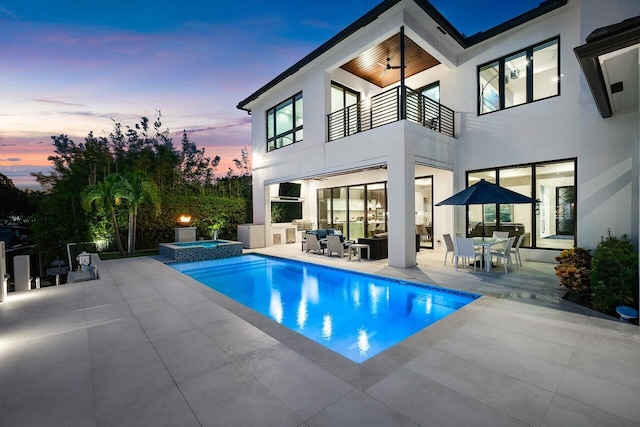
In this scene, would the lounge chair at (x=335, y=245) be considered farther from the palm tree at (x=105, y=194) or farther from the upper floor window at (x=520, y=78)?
the palm tree at (x=105, y=194)

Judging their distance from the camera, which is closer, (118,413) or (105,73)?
(118,413)

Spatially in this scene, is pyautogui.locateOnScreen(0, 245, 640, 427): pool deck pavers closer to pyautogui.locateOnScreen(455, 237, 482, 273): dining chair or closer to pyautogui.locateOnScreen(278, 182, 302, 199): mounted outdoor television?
pyautogui.locateOnScreen(455, 237, 482, 273): dining chair

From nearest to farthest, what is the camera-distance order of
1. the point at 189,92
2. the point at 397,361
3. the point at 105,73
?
1. the point at 397,361
2. the point at 105,73
3. the point at 189,92

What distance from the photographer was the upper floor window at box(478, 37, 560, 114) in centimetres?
877

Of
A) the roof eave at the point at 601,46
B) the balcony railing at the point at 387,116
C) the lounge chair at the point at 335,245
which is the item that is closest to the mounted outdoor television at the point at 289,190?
the balcony railing at the point at 387,116

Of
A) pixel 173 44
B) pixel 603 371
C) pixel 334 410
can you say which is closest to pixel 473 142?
pixel 603 371

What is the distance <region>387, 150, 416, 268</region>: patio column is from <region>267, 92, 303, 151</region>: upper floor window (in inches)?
221

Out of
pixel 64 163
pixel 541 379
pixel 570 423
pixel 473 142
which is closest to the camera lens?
pixel 570 423

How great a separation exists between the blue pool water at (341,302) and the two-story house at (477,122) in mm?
2023

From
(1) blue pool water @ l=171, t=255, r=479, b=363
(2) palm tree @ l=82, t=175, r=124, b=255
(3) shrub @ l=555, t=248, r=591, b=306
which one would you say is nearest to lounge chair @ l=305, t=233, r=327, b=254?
(1) blue pool water @ l=171, t=255, r=479, b=363

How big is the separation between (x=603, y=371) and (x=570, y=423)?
1172mm

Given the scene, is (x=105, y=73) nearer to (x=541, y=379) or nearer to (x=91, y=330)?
(x=91, y=330)

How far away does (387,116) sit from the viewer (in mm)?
9883

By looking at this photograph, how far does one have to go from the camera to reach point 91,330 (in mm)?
4125
